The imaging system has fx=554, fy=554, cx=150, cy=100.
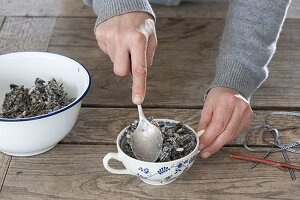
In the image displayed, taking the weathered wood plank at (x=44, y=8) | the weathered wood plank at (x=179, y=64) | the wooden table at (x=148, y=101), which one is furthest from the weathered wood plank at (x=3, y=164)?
the weathered wood plank at (x=44, y=8)

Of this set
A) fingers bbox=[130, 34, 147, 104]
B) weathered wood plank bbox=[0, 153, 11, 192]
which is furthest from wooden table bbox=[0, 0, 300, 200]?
fingers bbox=[130, 34, 147, 104]

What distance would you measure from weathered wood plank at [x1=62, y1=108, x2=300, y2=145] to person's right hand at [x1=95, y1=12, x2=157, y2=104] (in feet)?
0.53

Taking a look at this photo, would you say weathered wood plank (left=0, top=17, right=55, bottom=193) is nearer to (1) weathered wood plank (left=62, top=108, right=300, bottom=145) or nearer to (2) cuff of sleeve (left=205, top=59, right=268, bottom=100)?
(1) weathered wood plank (left=62, top=108, right=300, bottom=145)

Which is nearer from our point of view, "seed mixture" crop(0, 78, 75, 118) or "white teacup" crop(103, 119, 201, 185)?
Result: "white teacup" crop(103, 119, 201, 185)

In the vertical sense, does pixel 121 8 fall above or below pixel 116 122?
above

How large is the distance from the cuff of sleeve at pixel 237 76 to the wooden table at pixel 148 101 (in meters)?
0.06

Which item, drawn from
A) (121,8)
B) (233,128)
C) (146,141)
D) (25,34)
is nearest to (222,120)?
(233,128)

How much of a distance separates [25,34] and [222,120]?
0.59 meters

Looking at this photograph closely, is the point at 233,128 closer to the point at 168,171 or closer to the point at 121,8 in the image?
the point at 168,171

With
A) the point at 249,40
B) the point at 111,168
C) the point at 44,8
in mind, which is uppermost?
the point at 249,40

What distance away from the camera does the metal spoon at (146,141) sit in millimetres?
849

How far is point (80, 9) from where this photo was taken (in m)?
1.42

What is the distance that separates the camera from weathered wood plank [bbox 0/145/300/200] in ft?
2.76

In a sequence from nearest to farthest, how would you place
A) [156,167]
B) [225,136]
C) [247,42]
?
[156,167] → [225,136] → [247,42]
